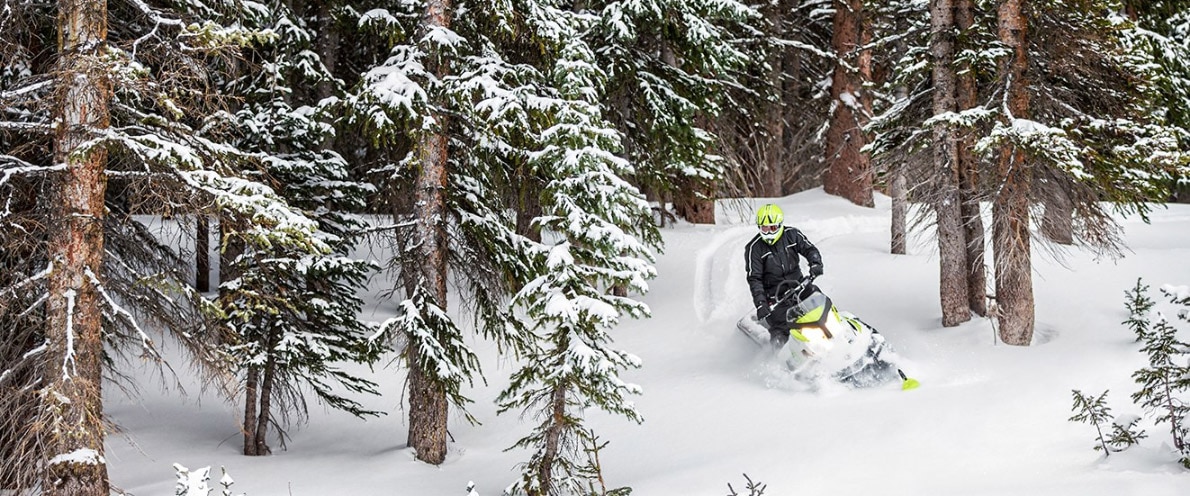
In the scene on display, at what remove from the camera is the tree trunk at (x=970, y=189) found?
461 inches

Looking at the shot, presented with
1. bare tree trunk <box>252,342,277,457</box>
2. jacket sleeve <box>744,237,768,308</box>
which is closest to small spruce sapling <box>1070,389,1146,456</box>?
jacket sleeve <box>744,237,768,308</box>

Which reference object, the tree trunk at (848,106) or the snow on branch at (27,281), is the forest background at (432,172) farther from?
the tree trunk at (848,106)

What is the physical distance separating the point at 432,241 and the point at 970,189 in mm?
6746

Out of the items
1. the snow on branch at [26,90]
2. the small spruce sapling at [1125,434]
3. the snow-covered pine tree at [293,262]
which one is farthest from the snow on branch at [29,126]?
the small spruce sapling at [1125,434]

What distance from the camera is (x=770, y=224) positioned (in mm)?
11461

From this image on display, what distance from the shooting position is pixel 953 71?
38.3 ft

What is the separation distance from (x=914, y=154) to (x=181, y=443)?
1045 centimetres

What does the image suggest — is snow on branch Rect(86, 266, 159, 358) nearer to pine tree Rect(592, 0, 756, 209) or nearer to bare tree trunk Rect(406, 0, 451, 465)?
bare tree trunk Rect(406, 0, 451, 465)

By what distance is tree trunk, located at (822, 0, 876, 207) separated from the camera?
20516mm

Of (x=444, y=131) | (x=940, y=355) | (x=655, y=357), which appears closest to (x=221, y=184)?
(x=444, y=131)

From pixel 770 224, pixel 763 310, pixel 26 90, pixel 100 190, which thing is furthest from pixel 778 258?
pixel 26 90

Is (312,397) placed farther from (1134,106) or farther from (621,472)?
(1134,106)

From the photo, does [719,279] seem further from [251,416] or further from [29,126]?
[29,126]

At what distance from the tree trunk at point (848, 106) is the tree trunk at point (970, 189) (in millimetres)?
7459
